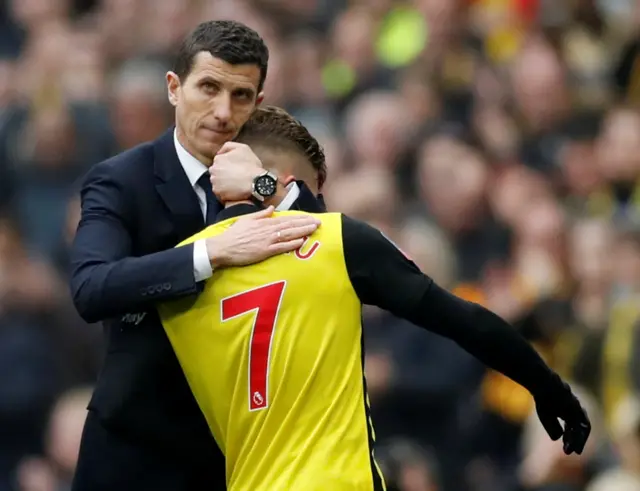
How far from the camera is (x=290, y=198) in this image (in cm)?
479

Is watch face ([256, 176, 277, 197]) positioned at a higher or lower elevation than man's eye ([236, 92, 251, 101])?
lower

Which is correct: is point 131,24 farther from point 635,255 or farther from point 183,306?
point 183,306

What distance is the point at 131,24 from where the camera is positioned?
37.4 feet

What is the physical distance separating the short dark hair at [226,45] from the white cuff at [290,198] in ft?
1.35

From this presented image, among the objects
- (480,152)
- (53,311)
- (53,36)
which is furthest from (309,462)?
(53,36)

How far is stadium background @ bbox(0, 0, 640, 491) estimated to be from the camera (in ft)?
27.3

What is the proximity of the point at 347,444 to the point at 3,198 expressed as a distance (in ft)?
18.9

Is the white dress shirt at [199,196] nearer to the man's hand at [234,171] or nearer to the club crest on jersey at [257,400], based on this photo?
the man's hand at [234,171]

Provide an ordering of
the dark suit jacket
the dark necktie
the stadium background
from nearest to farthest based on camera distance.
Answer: the dark suit jacket, the dark necktie, the stadium background

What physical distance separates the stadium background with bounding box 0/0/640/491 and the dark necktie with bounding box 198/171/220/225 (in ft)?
7.71

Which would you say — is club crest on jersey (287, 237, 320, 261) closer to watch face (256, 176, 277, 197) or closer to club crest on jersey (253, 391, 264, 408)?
watch face (256, 176, 277, 197)

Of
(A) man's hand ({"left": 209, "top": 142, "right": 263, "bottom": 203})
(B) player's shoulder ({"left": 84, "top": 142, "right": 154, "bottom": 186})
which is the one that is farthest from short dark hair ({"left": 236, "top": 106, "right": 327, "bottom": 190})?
(B) player's shoulder ({"left": 84, "top": 142, "right": 154, "bottom": 186})

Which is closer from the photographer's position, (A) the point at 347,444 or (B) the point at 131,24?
(A) the point at 347,444

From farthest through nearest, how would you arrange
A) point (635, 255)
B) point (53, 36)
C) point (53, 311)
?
point (53, 36)
point (53, 311)
point (635, 255)
